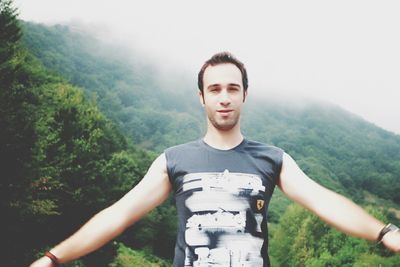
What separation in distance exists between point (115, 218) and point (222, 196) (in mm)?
724

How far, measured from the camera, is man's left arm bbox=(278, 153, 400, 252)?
236 cm

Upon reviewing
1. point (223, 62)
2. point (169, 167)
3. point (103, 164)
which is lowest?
point (103, 164)

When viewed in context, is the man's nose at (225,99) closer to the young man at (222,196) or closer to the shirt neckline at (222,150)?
the young man at (222,196)

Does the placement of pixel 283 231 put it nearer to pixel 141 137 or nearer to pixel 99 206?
pixel 99 206

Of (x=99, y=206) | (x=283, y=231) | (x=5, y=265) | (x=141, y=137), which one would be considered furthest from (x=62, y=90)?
(x=141, y=137)

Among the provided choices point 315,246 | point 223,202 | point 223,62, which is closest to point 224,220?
point 223,202

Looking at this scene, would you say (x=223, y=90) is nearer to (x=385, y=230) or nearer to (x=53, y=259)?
(x=385, y=230)

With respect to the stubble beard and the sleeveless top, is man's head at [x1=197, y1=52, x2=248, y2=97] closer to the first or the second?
the stubble beard

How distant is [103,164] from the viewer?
30.0m

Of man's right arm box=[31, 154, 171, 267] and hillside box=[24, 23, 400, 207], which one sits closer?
man's right arm box=[31, 154, 171, 267]

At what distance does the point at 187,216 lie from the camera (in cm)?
265

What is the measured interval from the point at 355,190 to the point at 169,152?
104m

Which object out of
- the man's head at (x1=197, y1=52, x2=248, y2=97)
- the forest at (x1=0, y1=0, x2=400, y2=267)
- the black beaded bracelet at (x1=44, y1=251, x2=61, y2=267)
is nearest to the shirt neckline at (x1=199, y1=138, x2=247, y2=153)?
the man's head at (x1=197, y1=52, x2=248, y2=97)

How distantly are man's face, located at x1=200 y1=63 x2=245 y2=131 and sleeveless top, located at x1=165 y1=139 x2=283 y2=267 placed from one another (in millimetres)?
202
